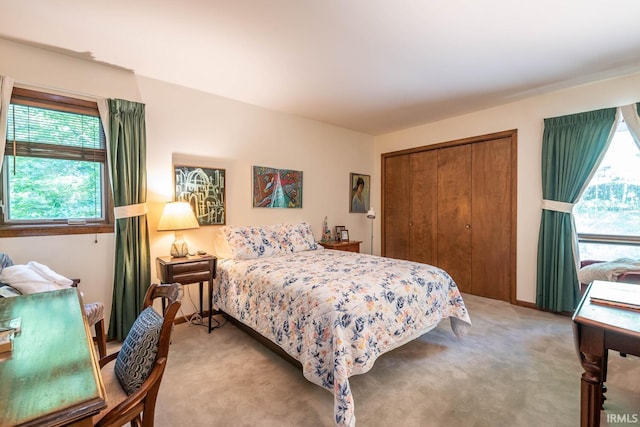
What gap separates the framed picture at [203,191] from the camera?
318cm

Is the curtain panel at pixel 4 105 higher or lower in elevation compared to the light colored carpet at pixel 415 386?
higher

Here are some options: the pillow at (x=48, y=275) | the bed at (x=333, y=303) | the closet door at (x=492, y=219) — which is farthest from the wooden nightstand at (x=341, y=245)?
the pillow at (x=48, y=275)

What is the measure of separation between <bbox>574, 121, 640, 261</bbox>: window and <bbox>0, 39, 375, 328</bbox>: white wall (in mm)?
2996

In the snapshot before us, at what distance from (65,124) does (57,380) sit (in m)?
2.68

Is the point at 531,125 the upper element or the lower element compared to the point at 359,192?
upper

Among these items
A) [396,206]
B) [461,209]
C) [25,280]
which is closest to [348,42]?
[25,280]

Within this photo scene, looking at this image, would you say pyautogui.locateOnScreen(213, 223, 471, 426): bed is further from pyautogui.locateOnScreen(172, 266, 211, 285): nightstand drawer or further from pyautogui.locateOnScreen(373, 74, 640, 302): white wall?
pyautogui.locateOnScreen(373, 74, 640, 302): white wall

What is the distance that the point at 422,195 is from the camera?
470 cm

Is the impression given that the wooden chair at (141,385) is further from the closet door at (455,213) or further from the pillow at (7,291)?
the closet door at (455,213)

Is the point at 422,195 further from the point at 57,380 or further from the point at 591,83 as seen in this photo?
the point at 57,380

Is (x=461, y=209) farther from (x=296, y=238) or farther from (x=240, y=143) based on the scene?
(x=240, y=143)

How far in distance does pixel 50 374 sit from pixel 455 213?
175 inches

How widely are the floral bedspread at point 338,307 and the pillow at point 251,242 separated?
15 cm

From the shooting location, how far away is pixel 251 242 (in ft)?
10.7
